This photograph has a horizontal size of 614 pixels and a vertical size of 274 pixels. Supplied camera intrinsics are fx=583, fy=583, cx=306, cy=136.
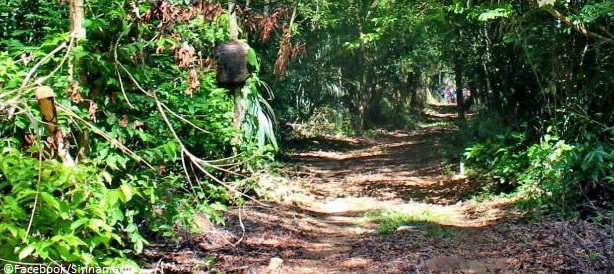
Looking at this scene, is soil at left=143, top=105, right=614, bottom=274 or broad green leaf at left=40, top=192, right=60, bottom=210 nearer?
broad green leaf at left=40, top=192, right=60, bottom=210

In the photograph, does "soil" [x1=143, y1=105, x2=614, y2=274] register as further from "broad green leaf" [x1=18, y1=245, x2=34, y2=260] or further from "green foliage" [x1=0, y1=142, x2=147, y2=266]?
"broad green leaf" [x1=18, y1=245, x2=34, y2=260]

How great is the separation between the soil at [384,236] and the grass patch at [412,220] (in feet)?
0.10

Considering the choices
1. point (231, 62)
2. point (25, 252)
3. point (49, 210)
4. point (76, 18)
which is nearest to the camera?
point (25, 252)

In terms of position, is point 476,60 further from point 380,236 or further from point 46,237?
point 46,237

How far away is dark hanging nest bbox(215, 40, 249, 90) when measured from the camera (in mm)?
7004

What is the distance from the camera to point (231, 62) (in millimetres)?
7066

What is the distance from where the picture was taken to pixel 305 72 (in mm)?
20719

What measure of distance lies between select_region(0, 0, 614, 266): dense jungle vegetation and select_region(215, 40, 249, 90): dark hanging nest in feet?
0.46

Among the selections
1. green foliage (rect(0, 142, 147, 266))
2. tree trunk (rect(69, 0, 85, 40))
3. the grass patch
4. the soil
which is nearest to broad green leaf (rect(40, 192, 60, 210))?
green foliage (rect(0, 142, 147, 266))

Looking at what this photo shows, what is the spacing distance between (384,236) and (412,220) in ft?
3.61

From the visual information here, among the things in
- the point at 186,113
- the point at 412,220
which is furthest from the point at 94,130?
the point at 412,220

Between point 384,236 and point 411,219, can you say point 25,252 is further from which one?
point 411,219

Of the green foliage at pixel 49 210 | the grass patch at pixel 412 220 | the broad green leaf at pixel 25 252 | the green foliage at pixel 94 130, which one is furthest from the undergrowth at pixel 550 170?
the broad green leaf at pixel 25 252

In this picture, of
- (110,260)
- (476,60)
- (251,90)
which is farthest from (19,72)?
(476,60)
